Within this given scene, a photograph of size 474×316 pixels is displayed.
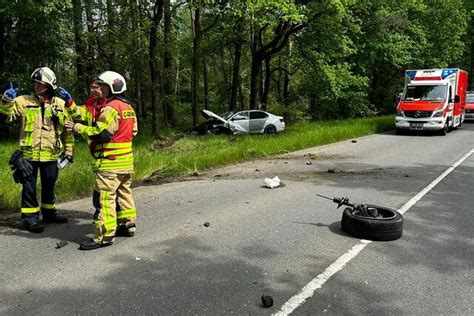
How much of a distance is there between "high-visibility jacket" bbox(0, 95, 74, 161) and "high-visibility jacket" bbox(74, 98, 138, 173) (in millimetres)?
876

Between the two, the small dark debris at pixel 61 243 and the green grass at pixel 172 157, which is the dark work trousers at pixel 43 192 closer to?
the small dark debris at pixel 61 243

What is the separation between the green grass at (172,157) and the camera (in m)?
7.60

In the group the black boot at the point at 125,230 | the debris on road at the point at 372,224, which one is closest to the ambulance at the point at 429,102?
the debris on road at the point at 372,224

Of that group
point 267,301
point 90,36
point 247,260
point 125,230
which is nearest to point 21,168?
point 125,230

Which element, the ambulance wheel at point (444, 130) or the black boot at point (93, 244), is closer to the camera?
the black boot at point (93, 244)

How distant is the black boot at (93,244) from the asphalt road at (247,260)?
3.3 inches

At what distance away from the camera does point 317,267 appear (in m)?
4.34

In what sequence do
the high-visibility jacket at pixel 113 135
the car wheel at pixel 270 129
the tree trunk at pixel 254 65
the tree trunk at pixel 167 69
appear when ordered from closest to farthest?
1. the high-visibility jacket at pixel 113 135
2. the tree trunk at pixel 167 69
3. the car wheel at pixel 270 129
4. the tree trunk at pixel 254 65

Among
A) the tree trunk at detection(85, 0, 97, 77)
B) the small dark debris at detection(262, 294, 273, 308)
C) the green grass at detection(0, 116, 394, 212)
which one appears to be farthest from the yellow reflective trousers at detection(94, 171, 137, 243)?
the tree trunk at detection(85, 0, 97, 77)

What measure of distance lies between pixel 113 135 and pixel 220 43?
21.0m

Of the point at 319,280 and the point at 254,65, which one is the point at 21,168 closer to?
the point at 319,280

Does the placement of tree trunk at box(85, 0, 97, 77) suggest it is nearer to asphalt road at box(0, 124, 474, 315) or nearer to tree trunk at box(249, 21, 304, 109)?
tree trunk at box(249, 21, 304, 109)

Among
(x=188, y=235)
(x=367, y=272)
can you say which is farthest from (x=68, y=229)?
(x=367, y=272)

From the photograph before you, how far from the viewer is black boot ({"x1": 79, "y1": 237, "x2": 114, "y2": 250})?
190 inches
